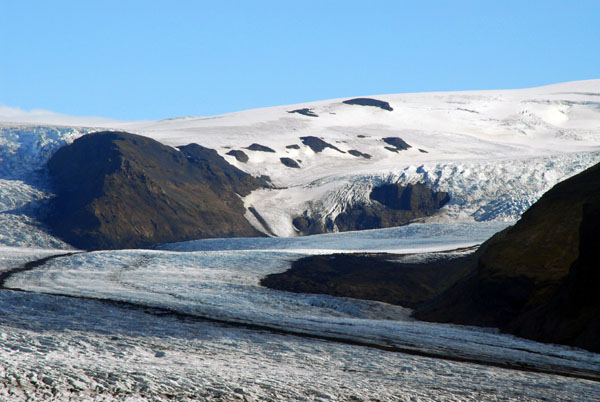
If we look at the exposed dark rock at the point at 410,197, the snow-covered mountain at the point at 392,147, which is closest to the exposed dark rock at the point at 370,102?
the snow-covered mountain at the point at 392,147

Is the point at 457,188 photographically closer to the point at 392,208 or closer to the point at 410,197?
the point at 410,197

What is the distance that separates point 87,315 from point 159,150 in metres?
65.3

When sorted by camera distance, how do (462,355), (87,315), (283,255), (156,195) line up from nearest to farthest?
1. (462,355)
2. (87,315)
3. (283,255)
4. (156,195)

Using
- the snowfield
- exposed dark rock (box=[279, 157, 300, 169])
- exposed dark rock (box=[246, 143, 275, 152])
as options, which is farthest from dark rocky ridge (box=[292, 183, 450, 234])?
exposed dark rock (box=[246, 143, 275, 152])

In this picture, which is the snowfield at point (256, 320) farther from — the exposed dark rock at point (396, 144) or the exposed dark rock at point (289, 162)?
the exposed dark rock at point (396, 144)

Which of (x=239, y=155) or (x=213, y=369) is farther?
(x=239, y=155)

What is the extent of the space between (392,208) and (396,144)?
25086 mm

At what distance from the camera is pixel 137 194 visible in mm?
65625

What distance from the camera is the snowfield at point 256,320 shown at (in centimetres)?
928

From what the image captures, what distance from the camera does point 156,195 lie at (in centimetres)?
6625

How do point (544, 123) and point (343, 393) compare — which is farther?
point (544, 123)

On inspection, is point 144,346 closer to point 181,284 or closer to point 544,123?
point 181,284

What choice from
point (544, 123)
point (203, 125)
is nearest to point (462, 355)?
point (203, 125)

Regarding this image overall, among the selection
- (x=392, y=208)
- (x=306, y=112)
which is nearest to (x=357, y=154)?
(x=392, y=208)
